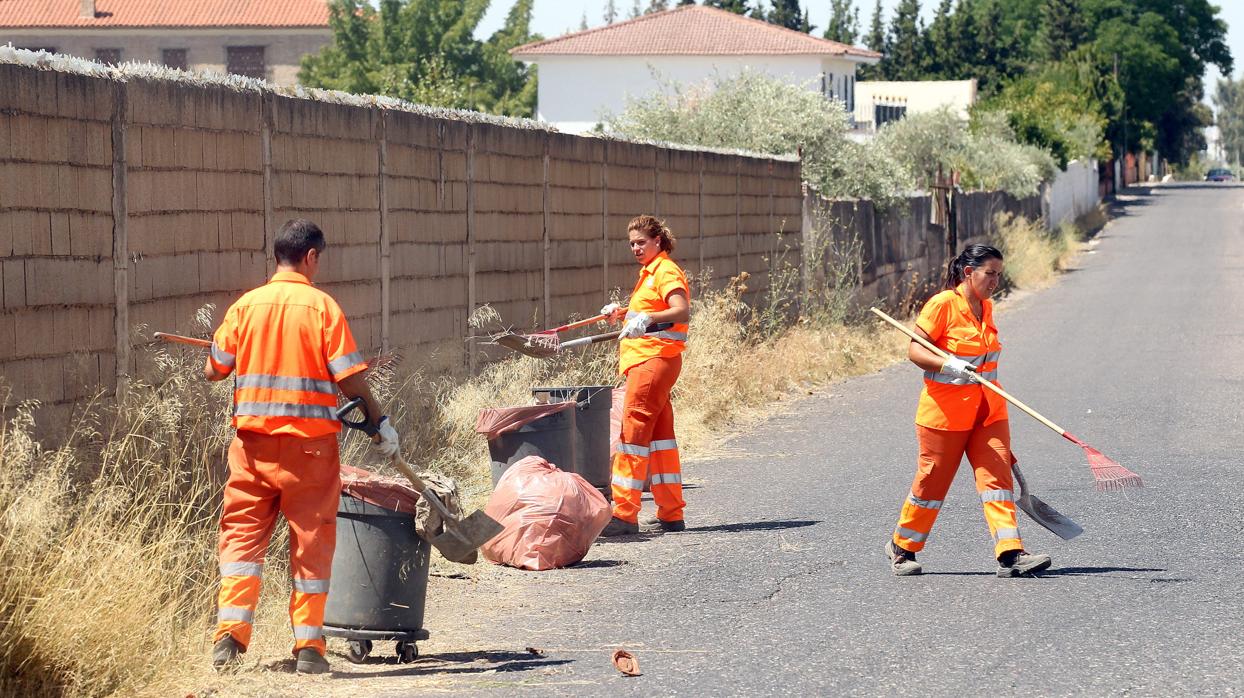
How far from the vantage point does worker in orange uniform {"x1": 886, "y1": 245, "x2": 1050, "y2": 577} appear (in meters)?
7.81

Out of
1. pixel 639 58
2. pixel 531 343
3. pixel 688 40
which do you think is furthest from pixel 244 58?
pixel 531 343

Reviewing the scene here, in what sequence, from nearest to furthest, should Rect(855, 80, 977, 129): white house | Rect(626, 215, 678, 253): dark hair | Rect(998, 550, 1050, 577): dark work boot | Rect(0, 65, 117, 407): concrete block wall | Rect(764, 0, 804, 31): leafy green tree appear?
1. Rect(0, 65, 117, 407): concrete block wall
2. Rect(998, 550, 1050, 577): dark work boot
3. Rect(626, 215, 678, 253): dark hair
4. Rect(855, 80, 977, 129): white house
5. Rect(764, 0, 804, 31): leafy green tree

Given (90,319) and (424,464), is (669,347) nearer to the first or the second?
(424,464)

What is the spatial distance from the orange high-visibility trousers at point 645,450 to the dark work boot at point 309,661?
3.29m

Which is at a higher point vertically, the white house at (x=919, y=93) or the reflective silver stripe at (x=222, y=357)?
the white house at (x=919, y=93)

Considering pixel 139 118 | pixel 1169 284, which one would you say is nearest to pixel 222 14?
pixel 1169 284

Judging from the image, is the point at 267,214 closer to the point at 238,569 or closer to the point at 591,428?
the point at 591,428

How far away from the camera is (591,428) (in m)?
9.58

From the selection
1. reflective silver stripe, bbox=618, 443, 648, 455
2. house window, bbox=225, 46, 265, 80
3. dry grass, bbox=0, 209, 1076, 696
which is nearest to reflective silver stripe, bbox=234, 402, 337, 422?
dry grass, bbox=0, 209, 1076, 696

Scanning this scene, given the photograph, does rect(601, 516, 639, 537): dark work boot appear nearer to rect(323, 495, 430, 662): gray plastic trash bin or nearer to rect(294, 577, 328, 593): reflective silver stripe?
rect(323, 495, 430, 662): gray plastic trash bin

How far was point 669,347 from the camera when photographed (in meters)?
9.03

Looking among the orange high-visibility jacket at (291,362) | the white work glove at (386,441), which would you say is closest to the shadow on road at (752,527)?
the white work glove at (386,441)

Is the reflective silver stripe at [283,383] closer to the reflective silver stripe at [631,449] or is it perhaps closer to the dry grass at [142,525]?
the dry grass at [142,525]

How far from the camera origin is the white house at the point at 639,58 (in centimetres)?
6228
